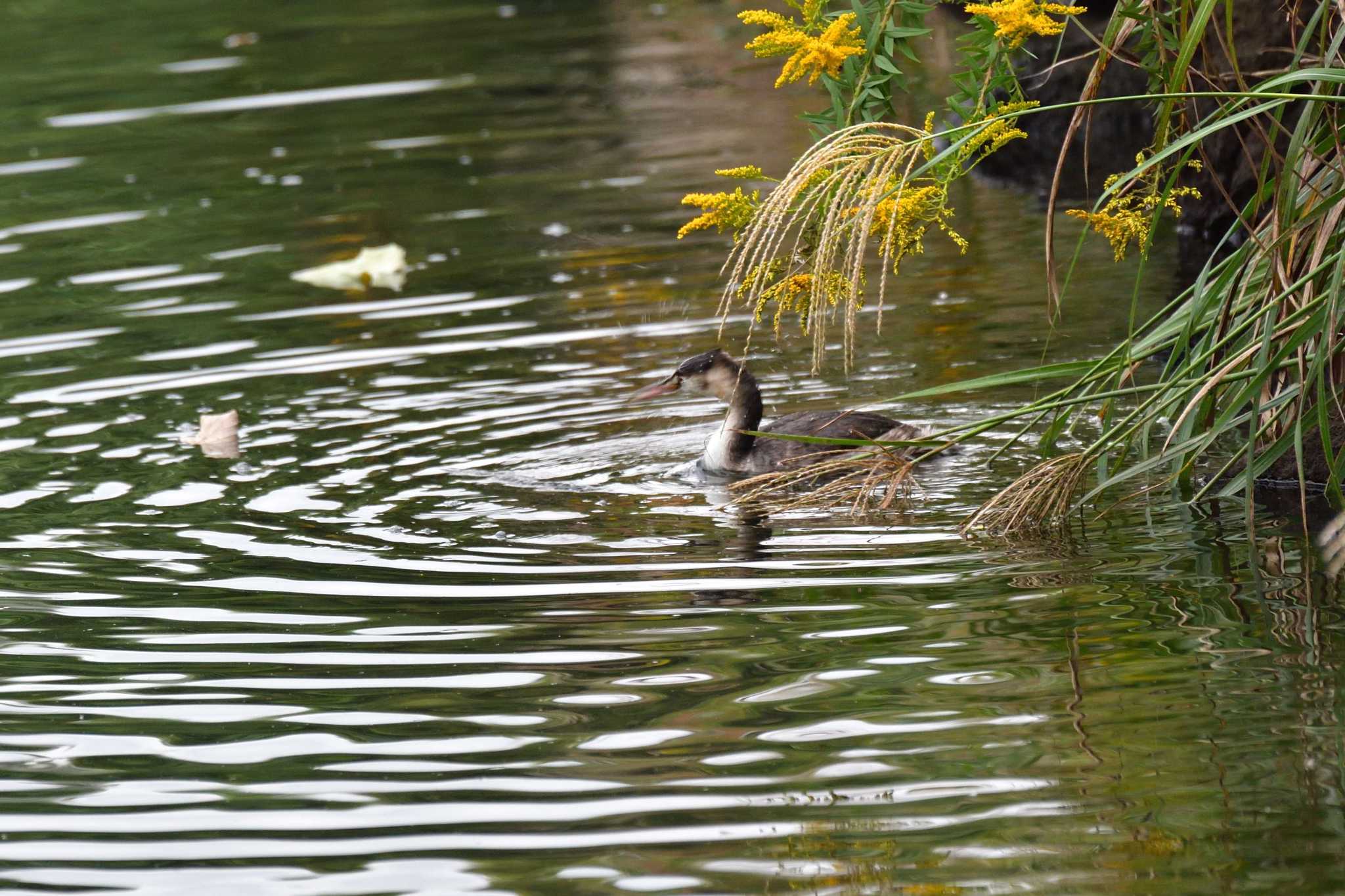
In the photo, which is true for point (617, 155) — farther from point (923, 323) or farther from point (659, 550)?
point (659, 550)

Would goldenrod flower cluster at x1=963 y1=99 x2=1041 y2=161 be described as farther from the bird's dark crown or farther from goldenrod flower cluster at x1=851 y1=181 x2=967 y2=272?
the bird's dark crown

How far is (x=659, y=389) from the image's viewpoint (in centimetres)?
921

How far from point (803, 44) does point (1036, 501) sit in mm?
1814

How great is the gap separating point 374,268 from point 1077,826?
902 centimetres

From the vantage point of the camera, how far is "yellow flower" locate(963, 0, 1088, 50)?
5.81 m

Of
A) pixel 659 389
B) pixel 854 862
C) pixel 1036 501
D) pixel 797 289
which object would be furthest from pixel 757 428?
pixel 854 862

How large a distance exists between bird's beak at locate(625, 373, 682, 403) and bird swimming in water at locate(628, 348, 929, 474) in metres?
0.13

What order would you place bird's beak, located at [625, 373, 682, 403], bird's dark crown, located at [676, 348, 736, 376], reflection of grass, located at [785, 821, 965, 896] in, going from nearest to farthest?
reflection of grass, located at [785, 821, 965, 896]
bird's dark crown, located at [676, 348, 736, 376]
bird's beak, located at [625, 373, 682, 403]

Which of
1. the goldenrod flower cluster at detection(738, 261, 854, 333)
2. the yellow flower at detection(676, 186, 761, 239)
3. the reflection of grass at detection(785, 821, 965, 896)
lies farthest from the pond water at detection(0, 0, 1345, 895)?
the yellow flower at detection(676, 186, 761, 239)

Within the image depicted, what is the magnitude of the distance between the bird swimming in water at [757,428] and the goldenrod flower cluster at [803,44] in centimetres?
209

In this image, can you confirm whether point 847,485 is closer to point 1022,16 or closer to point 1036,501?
point 1036,501

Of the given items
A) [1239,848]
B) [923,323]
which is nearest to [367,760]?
[1239,848]

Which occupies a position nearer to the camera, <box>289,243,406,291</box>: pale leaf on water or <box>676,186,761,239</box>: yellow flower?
<box>676,186,761,239</box>: yellow flower

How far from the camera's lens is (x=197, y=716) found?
18.6 ft
